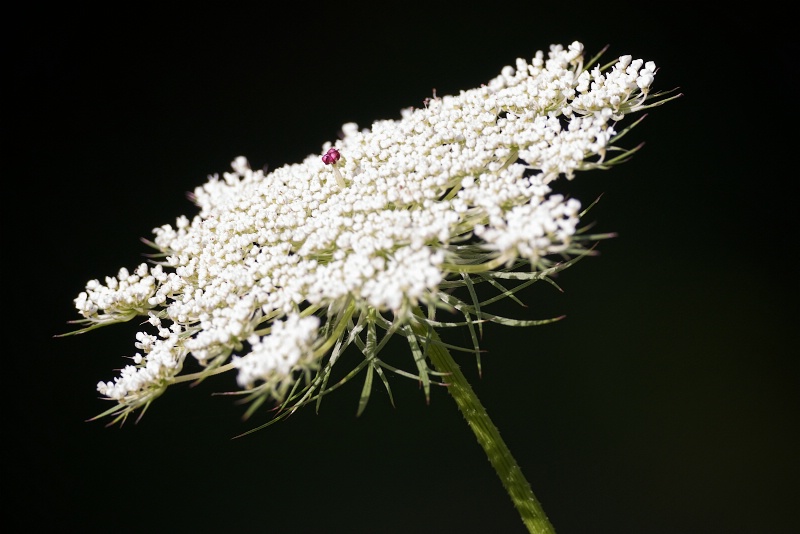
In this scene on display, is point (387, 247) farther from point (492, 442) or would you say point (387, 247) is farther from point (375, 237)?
point (492, 442)

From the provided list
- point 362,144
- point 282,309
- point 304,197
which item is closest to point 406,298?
point 282,309

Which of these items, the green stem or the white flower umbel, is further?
the green stem

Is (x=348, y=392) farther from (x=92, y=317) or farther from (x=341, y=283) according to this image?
(x=341, y=283)

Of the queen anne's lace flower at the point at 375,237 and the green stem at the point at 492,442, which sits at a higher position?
the queen anne's lace flower at the point at 375,237

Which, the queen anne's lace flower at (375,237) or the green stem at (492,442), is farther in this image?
the green stem at (492,442)

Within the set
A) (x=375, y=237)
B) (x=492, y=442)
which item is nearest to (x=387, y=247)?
(x=375, y=237)

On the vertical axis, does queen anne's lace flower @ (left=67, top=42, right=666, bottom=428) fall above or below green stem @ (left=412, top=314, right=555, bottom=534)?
above
